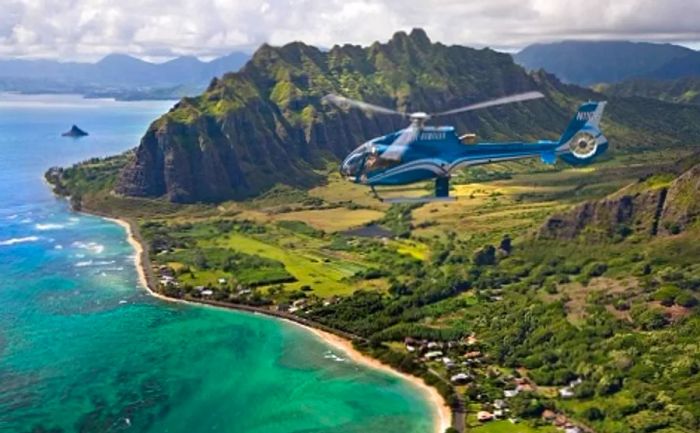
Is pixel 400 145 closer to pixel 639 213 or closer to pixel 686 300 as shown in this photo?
pixel 686 300

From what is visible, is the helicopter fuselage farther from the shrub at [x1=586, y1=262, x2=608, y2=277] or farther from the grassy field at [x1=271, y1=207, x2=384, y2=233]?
the grassy field at [x1=271, y1=207, x2=384, y2=233]

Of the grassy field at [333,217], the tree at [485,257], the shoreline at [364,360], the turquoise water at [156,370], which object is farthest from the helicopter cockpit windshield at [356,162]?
the grassy field at [333,217]

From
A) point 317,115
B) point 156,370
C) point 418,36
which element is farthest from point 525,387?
point 418,36

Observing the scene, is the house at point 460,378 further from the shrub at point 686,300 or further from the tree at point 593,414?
the shrub at point 686,300

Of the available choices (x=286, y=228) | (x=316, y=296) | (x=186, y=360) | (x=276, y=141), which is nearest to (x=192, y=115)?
(x=276, y=141)

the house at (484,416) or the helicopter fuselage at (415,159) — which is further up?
Result: the helicopter fuselage at (415,159)

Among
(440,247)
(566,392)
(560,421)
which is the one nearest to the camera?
(560,421)

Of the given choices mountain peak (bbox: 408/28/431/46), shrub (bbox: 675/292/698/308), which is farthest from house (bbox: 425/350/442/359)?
mountain peak (bbox: 408/28/431/46)
